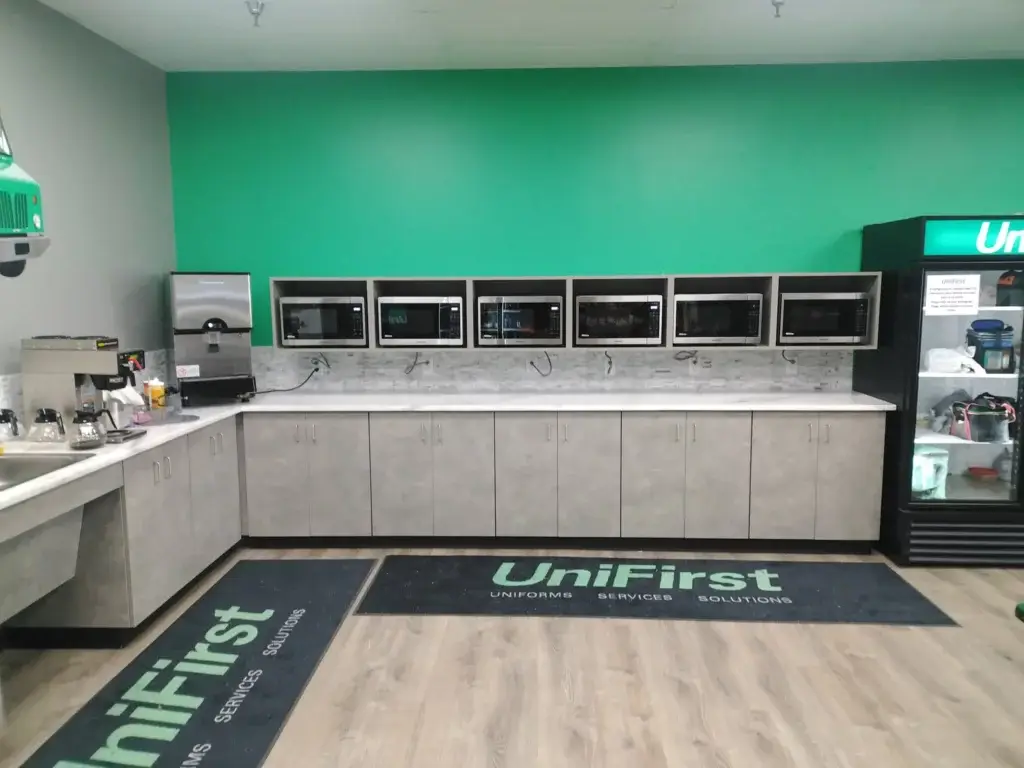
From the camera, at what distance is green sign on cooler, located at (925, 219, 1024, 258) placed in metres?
3.82

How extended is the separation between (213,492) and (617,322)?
2537 mm

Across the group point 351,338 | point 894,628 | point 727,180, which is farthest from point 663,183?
point 894,628

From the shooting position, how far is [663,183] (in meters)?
4.61

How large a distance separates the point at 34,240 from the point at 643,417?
10.1 feet

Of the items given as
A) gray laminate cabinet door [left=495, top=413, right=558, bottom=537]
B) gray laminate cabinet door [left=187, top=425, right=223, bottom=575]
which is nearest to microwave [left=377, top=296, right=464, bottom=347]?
gray laminate cabinet door [left=495, top=413, right=558, bottom=537]

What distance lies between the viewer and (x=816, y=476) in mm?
4188

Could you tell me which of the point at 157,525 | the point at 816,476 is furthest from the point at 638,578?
the point at 157,525

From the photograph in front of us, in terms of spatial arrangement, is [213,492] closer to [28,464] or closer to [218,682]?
[28,464]

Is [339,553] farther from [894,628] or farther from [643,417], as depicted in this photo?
[894,628]

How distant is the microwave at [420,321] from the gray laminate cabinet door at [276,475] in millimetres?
760

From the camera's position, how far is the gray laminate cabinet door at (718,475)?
418cm

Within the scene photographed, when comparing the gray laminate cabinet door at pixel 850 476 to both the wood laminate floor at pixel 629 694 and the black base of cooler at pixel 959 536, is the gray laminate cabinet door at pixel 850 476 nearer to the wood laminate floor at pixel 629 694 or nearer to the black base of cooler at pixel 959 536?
the black base of cooler at pixel 959 536

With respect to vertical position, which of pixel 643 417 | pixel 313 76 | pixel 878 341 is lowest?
pixel 643 417

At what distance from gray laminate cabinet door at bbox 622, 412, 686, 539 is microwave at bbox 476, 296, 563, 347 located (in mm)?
699
